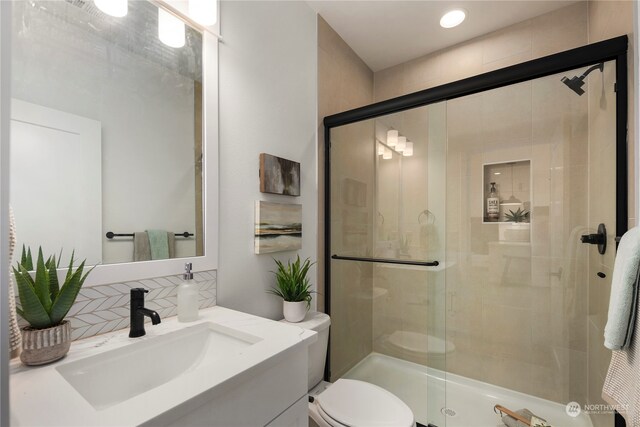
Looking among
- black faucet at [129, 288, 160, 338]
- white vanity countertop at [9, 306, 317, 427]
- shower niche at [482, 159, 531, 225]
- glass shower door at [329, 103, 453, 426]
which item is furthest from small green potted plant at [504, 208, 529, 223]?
black faucet at [129, 288, 160, 338]

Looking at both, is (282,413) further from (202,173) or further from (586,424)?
(586,424)

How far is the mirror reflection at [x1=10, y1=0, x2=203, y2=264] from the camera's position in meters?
0.74

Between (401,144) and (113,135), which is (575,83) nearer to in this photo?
(401,144)

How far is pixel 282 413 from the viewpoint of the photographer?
759 mm

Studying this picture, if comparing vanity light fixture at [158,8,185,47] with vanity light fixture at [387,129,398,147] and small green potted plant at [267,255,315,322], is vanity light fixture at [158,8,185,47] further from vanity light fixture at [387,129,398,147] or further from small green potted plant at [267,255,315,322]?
vanity light fixture at [387,129,398,147]

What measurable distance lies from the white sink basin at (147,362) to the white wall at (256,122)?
0.90 ft

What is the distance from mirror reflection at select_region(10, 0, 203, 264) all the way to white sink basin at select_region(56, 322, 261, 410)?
276 millimetres

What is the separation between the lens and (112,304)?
0.85m

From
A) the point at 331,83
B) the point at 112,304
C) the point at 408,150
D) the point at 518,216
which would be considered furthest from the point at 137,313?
the point at 518,216

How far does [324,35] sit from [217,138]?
1.16 m

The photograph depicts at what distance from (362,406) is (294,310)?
0.49m

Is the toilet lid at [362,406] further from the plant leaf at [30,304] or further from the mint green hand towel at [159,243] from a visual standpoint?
the plant leaf at [30,304]

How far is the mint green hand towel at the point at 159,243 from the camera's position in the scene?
3.15ft

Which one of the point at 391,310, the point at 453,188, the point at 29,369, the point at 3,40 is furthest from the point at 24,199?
the point at 453,188
